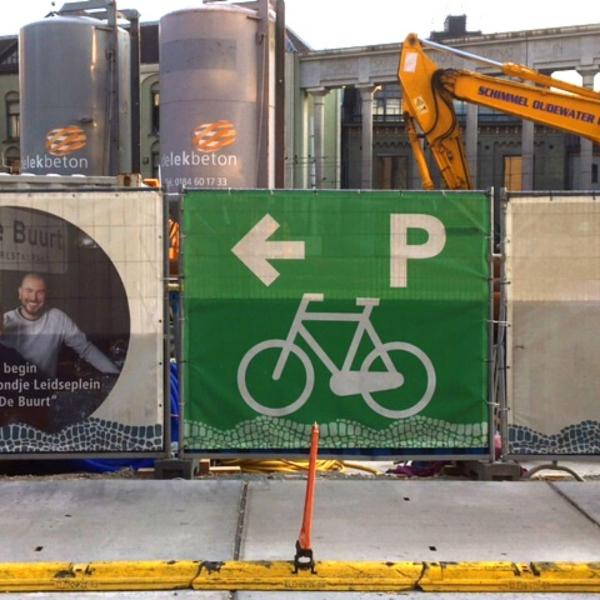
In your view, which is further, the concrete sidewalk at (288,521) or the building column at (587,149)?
the building column at (587,149)

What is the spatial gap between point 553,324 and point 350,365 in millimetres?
1566

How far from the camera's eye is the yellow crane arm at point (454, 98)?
1552cm

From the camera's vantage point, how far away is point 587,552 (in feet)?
15.8

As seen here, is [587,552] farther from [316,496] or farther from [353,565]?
[316,496]

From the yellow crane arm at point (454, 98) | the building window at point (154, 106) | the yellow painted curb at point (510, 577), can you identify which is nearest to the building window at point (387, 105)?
the building window at point (154, 106)

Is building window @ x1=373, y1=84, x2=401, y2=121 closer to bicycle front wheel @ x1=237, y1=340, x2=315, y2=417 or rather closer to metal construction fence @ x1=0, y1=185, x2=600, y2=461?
metal construction fence @ x1=0, y1=185, x2=600, y2=461

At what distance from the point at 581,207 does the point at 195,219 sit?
2.89 meters

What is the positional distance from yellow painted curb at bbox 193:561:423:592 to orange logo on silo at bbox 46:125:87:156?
49.9 feet

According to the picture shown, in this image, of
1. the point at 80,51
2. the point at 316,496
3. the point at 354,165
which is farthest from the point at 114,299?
the point at 354,165

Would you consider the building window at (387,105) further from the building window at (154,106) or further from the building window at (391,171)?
the building window at (154,106)

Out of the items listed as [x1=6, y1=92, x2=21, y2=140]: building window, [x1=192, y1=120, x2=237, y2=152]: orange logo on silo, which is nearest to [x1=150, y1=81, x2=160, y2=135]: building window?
[x1=6, y1=92, x2=21, y2=140]: building window

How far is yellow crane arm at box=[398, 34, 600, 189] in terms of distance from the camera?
15.5 meters

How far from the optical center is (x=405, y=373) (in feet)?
20.0

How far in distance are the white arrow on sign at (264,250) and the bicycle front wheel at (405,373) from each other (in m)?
0.94
